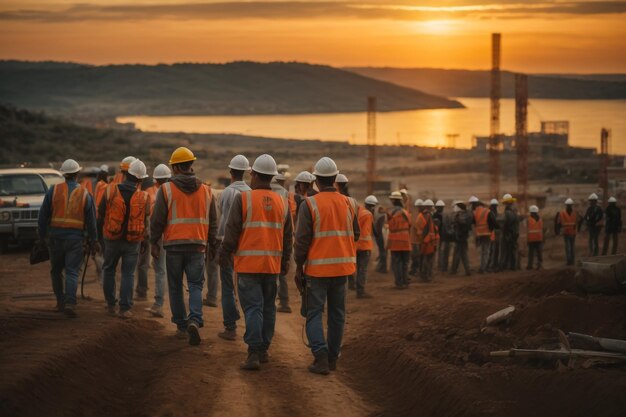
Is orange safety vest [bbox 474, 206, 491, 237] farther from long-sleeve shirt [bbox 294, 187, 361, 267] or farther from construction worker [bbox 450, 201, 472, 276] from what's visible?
long-sleeve shirt [bbox 294, 187, 361, 267]

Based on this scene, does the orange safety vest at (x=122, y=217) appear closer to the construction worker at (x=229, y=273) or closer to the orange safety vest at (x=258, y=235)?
the construction worker at (x=229, y=273)

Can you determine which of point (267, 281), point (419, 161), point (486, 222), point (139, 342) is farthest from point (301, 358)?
point (419, 161)

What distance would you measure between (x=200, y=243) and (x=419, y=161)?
94.3 metres

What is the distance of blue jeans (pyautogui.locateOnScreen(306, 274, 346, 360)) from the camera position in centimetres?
1104

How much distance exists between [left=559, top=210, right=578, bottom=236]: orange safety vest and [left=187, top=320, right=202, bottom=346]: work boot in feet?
58.4

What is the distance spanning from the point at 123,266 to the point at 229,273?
1831mm

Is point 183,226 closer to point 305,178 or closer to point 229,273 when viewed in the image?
point 229,273

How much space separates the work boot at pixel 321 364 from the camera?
36.5 feet

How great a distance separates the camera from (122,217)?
44.5 feet

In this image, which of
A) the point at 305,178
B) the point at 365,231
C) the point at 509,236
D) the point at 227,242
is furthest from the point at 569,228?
the point at 227,242

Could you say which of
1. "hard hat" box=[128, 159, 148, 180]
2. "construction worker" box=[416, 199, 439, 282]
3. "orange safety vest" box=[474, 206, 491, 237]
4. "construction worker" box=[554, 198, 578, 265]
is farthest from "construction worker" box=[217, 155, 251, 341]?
"construction worker" box=[554, 198, 578, 265]

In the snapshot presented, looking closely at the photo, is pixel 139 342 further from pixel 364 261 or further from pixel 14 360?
pixel 364 261

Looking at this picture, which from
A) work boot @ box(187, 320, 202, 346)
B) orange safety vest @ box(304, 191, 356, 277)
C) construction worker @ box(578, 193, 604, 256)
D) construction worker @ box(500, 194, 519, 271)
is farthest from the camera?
construction worker @ box(578, 193, 604, 256)

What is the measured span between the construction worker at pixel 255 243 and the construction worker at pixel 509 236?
1591cm
